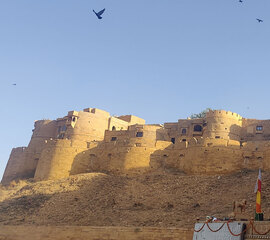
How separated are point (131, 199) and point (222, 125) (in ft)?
45.8

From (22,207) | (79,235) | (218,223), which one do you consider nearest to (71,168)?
(22,207)

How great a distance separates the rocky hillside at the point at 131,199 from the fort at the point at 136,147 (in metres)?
1.46

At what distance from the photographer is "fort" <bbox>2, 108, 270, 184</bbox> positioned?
3044cm

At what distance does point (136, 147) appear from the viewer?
33.6m

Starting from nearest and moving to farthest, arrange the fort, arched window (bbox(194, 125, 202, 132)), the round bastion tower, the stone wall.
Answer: the stone wall, the fort, the round bastion tower, arched window (bbox(194, 125, 202, 132))

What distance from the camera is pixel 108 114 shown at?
4309cm

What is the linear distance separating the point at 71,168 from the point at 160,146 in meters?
7.11

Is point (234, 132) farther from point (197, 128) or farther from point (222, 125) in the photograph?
point (197, 128)

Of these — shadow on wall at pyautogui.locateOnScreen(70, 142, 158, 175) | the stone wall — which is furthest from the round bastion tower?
the stone wall

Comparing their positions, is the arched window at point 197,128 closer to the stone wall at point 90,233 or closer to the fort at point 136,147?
the fort at point 136,147

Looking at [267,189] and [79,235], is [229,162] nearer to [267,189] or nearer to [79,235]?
[267,189]

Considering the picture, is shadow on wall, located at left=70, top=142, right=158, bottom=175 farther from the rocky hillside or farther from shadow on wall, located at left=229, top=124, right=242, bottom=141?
shadow on wall, located at left=229, top=124, right=242, bottom=141

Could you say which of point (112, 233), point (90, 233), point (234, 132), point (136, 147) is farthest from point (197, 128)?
point (112, 233)

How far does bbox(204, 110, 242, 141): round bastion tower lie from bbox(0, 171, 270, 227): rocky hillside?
759cm
